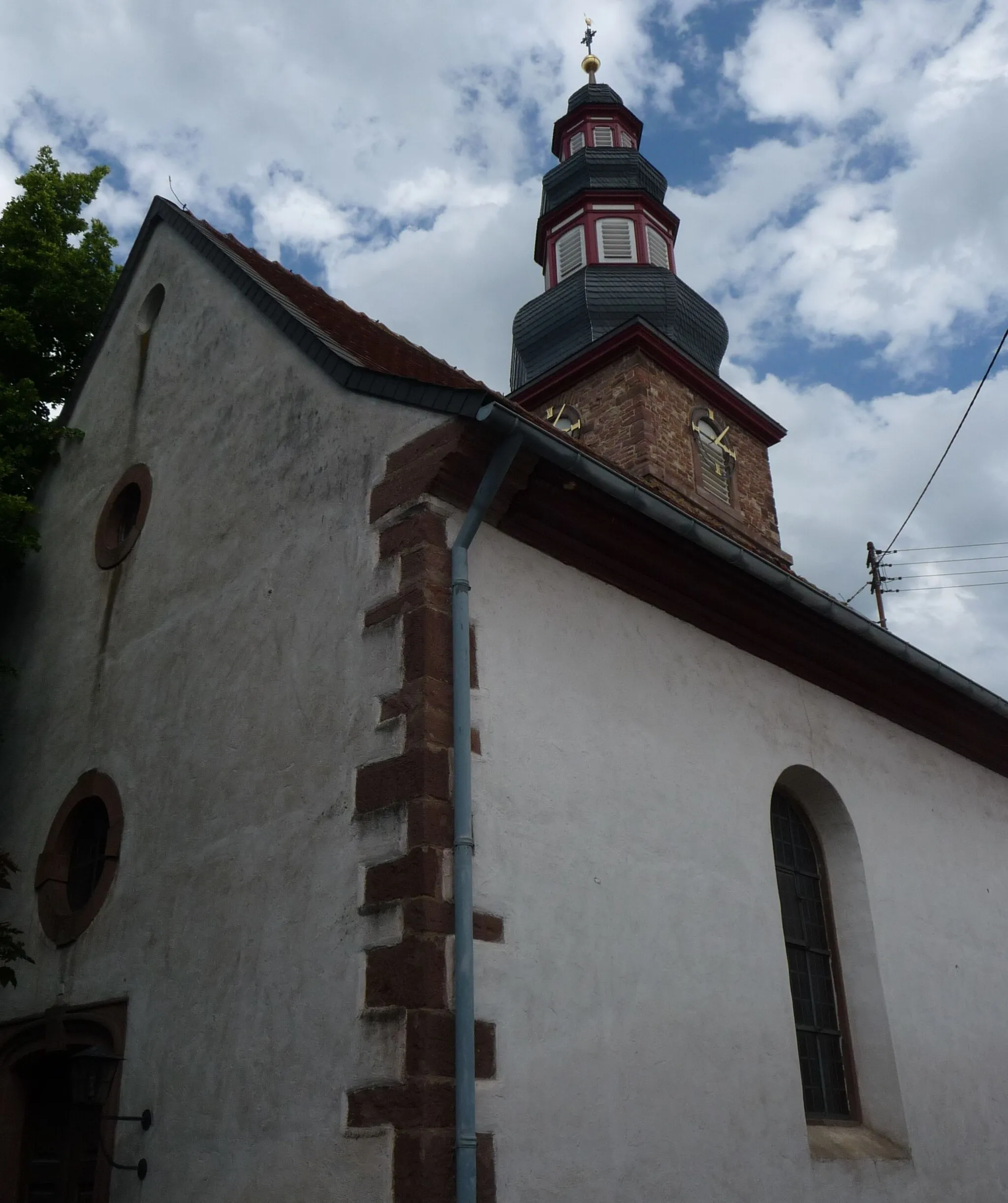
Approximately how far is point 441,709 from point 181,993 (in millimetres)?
2075

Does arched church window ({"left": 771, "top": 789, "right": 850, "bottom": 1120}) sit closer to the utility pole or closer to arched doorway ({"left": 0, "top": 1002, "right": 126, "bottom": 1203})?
arched doorway ({"left": 0, "top": 1002, "right": 126, "bottom": 1203})

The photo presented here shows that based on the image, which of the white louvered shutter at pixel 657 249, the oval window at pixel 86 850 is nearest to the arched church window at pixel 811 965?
the oval window at pixel 86 850

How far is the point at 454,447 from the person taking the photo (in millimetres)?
6082

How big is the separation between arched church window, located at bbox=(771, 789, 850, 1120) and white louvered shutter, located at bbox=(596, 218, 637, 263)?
13.4 metres

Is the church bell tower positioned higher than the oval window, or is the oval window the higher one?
the church bell tower

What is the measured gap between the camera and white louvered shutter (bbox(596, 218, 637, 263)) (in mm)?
19766

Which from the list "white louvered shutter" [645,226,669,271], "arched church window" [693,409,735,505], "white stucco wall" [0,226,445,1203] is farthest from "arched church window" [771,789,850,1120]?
"white louvered shutter" [645,226,669,271]

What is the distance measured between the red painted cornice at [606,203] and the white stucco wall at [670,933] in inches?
545

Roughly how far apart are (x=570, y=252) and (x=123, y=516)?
41.5 ft

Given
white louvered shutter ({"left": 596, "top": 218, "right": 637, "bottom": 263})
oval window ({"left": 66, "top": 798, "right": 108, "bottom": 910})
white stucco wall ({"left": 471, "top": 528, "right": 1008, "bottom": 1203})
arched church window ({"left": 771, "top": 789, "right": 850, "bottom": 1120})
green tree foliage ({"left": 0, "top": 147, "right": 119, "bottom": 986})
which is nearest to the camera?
white stucco wall ({"left": 471, "top": 528, "right": 1008, "bottom": 1203})

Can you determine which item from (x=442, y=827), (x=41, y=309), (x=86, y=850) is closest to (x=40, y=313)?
(x=41, y=309)

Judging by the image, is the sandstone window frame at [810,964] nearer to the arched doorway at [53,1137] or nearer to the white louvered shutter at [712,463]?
the arched doorway at [53,1137]

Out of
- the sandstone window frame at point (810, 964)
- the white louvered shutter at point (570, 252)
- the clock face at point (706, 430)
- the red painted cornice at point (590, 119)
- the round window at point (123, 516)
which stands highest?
the red painted cornice at point (590, 119)

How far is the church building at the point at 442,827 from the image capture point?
535 cm
